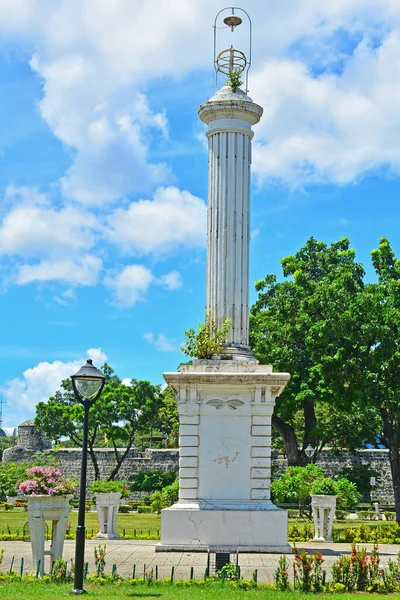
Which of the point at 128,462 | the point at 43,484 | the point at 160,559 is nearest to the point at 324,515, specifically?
the point at 160,559

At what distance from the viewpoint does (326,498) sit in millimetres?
21062

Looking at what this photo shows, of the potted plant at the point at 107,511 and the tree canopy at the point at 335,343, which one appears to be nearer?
the potted plant at the point at 107,511

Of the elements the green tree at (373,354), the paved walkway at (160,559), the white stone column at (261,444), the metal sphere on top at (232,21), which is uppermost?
the metal sphere on top at (232,21)

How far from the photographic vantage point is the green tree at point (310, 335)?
26750 millimetres

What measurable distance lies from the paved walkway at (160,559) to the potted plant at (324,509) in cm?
185

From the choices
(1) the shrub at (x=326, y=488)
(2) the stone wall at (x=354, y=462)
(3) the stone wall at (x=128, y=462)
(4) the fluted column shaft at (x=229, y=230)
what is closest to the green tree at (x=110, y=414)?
(3) the stone wall at (x=128, y=462)

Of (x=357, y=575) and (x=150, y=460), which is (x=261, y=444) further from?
(x=150, y=460)

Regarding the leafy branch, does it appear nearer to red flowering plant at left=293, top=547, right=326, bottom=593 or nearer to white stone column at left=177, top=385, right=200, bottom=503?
white stone column at left=177, top=385, right=200, bottom=503

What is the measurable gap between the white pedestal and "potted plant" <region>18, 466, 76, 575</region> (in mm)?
3421

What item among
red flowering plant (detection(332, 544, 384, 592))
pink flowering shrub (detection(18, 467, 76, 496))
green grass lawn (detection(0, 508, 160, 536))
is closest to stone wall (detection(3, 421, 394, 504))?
green grass lawn (detection(0, 508, 160, 536))

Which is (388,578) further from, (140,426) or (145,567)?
(140,426)

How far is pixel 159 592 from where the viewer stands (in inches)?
436

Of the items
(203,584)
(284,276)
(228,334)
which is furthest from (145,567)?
(284,276)

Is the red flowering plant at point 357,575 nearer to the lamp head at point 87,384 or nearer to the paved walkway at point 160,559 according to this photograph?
the paved walkway at point 160,559
